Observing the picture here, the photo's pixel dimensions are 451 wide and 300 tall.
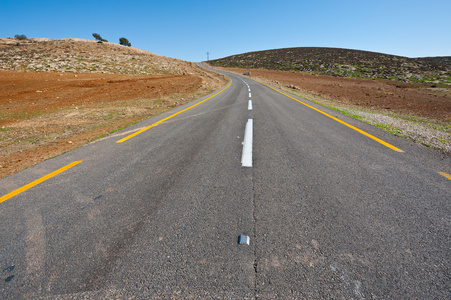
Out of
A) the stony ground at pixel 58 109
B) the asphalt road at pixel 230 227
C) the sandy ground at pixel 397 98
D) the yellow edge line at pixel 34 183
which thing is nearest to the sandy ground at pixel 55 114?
the stony ground at pixel 58 109

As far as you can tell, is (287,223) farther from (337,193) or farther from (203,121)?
(203,121)

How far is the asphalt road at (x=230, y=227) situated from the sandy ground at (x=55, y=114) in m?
1.69

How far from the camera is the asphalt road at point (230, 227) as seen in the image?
1597mm

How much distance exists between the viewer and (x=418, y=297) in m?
1.47

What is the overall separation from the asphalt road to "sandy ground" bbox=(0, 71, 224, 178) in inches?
66.7

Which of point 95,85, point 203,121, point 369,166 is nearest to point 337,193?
point 369,166

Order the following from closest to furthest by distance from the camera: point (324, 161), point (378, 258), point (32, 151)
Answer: point (378, 258), point (324, 161), point (32, 151)

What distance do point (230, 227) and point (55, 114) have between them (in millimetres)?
11512

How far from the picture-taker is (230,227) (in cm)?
217

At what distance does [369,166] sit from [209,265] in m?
3.29

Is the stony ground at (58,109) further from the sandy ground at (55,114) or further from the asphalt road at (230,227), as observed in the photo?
the asphalt road at (230,227)

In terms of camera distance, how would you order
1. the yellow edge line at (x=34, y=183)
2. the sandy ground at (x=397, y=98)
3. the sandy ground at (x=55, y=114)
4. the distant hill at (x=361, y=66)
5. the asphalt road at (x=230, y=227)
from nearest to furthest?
the asphalt road at (x=230, y=227)
the yellow edge line at (x=34, y=183)
the sandy ground at (x=55, y=114)
the sandy ground at (x=397, y=98)
the distant hill at (x=361, y=66)

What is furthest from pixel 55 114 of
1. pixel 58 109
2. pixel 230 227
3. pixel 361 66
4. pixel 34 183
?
pixel 361 66

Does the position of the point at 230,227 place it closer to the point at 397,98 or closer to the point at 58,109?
the point at 58,109
